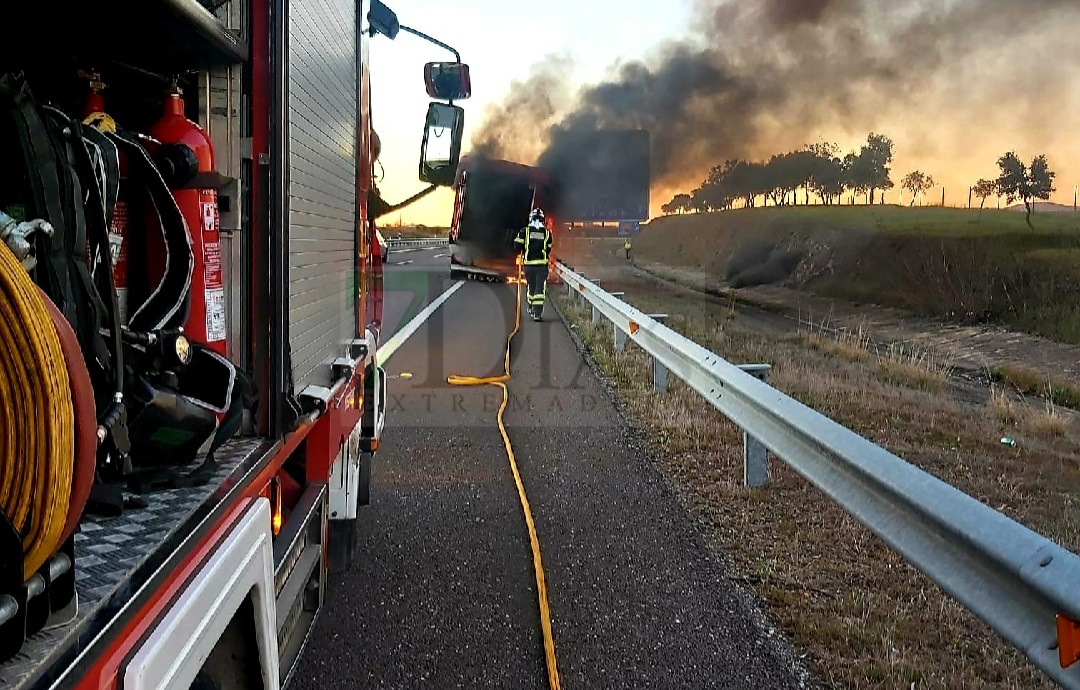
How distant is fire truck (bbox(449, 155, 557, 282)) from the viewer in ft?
84.7

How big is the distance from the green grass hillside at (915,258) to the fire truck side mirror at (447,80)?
1633 cm

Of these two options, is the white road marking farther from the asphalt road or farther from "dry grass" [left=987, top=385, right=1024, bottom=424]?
"dry grass" [left=987, top=385, right=1024, bottom=424]

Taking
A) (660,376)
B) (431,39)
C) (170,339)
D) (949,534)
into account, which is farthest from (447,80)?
(660,376)

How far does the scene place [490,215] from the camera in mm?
26016

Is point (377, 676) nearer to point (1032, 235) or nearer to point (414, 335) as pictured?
point (414, 335)

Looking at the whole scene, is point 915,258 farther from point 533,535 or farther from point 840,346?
point 533,535

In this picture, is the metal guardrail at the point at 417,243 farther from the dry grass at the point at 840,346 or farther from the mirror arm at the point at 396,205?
the mirror arm at the point at 396,205

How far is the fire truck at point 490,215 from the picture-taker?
25828 millimetres

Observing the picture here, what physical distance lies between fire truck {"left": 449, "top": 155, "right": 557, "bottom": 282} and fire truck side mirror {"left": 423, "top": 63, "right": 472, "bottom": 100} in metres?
20.9

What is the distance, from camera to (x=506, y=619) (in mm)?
3809

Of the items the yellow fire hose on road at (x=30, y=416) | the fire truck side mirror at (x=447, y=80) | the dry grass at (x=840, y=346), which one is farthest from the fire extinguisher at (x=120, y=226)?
the dry grass at (x=840, y=346)

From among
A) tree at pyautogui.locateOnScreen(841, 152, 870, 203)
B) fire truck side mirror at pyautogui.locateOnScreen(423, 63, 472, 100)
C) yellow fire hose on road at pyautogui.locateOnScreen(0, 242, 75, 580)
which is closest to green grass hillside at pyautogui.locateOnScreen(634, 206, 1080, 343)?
tree at pyautogui.locateOnScreen(841, 152, 870, 203)

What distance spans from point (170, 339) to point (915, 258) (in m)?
30.8

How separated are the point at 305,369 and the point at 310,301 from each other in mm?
237
